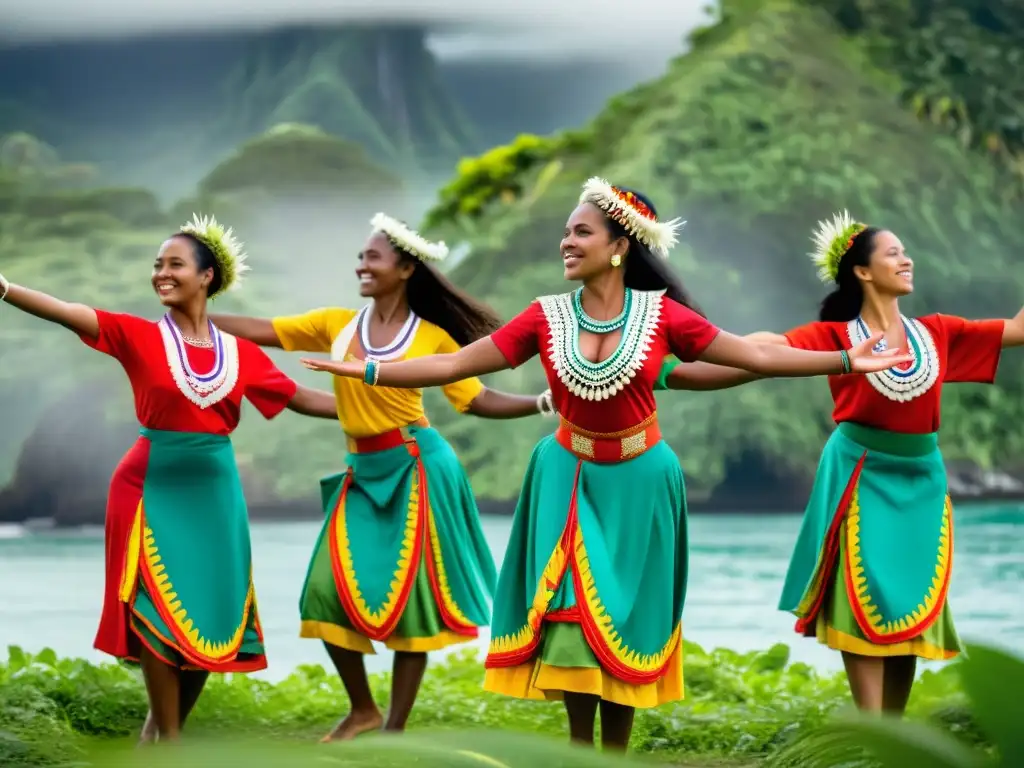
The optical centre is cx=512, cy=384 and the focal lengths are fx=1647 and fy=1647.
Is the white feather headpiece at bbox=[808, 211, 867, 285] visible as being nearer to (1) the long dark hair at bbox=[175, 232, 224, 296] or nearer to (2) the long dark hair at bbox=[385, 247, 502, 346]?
(2) the long dark hair at bbox=[385, 247, 502, 346]

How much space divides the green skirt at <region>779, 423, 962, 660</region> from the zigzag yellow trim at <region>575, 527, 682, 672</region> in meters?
0.74

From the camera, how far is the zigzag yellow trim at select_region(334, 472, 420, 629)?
183 inches

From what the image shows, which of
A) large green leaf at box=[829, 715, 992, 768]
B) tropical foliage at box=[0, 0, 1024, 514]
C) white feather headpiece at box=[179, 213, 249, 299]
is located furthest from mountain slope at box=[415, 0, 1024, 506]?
large green leaf at box=[829, 715, 992, 768]

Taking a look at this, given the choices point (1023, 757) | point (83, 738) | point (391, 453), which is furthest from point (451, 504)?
point (1023, 757)

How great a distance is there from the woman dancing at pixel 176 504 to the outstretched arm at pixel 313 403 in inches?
7.9

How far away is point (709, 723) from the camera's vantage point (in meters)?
5.01

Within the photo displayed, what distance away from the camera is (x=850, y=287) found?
14.6 feet

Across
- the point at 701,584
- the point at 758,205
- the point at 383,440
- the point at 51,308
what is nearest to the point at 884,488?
the point at 383,440

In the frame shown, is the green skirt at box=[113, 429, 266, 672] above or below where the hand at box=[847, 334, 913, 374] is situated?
below

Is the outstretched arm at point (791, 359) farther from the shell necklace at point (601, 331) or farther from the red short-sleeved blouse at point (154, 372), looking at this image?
the red short-sleeved blouse at point (154, 372)

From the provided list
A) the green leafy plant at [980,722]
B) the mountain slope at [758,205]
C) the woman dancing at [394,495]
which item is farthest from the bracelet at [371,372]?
the mountain slope at [758,205]

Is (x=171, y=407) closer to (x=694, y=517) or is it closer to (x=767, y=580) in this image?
(x=767, y=580)

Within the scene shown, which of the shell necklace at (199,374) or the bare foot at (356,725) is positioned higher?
the shell necklace at (199,374)

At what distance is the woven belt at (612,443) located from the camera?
3.85 m
